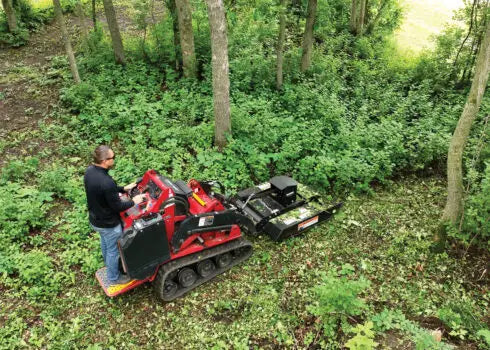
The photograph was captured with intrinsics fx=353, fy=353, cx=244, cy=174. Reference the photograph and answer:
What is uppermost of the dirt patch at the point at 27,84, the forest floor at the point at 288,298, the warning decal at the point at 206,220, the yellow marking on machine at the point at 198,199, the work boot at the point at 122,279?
the dirt patch at the point at 27,84

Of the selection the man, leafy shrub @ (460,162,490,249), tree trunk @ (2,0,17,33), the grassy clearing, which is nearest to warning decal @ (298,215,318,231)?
the grassy clearing

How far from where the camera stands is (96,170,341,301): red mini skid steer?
550 cm

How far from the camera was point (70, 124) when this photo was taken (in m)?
9.84

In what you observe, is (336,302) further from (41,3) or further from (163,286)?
(41,3)

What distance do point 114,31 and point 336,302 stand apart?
36.4ft

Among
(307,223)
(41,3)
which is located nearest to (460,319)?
(307,223)

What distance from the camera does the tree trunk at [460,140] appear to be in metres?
5.98

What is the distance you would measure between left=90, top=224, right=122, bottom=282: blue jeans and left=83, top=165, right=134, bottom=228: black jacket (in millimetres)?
104

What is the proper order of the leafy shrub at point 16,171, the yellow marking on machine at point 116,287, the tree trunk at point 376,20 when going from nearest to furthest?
the yellow marking on machine at point 116,287
the leafy shrub at point 16,171
the tree trunk at point 376,20

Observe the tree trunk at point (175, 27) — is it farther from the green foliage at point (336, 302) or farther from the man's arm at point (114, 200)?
the green foliage at point (336, 302)

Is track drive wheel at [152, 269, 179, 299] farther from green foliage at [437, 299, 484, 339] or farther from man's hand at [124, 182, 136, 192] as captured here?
green foliage at [437, 299, 484, 339]

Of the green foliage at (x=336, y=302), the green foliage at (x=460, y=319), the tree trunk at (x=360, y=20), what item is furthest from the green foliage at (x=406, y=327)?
the tree trunk at (x=360, y=20)

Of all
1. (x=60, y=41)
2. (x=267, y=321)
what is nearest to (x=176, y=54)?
(x=60, y=41)

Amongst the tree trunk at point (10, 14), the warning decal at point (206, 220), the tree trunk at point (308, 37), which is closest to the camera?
the warning decal at point (206, 220)
